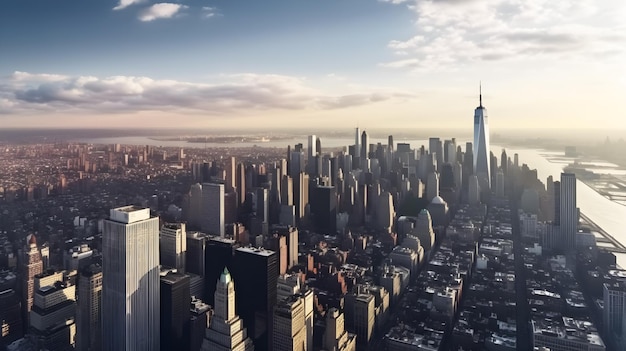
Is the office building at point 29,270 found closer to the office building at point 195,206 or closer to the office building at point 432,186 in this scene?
the office building at point 195,206

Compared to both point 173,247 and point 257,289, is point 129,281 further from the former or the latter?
point 173,247

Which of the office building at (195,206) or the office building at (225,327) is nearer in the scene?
the office building at (225,327)

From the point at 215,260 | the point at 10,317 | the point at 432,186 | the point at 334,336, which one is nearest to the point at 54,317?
the point at 10,317

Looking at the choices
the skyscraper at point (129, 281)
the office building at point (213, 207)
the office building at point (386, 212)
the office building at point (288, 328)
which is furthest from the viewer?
the office building at point (386, 212)

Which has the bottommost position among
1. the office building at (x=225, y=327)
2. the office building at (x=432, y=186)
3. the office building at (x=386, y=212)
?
the office building at (x=225, y=327)

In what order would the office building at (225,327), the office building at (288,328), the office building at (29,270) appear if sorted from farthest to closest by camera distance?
1. the office building at (29,270)
2. the office building at (288,328)
3. the office building at (225,327)

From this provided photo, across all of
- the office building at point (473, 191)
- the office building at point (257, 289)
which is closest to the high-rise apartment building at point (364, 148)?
the office building at point (473, 191)

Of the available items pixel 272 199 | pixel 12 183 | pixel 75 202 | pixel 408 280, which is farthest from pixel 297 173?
pixel 12 183
